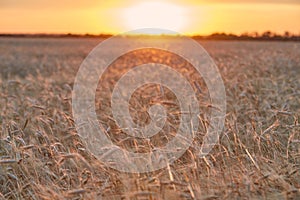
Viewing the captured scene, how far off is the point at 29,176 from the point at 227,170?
1.45 metres

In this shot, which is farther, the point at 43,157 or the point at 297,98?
the point at 297,98

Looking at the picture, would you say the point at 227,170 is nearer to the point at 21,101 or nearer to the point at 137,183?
the point at 137,183

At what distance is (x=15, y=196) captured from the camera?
314 cm

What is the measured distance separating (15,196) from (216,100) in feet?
12.0

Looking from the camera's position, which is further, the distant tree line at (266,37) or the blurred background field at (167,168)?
the distant tree line at (266,37)

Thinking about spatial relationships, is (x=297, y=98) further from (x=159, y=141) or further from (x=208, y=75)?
(x=208, y=75)

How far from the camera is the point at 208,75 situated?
30.3 ft

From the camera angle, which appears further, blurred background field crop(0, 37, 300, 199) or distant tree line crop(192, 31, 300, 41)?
distant tree line crop(192, 31, 300, 41)

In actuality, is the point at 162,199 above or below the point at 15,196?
above

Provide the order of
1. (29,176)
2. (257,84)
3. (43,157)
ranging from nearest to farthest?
(29,176) → (43,157) → (257,84)

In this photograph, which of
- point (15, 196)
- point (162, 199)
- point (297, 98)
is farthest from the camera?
point (297, 98)

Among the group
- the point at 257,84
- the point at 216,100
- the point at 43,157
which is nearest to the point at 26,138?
the point at 43,157

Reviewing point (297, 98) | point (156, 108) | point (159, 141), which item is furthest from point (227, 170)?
point (297, 98)

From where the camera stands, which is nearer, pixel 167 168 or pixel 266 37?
pixel 167 168
